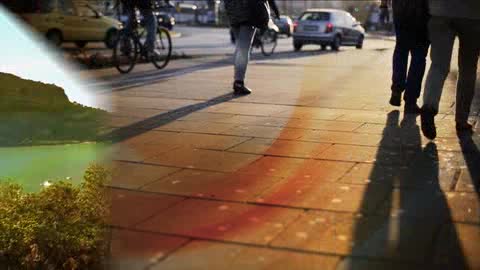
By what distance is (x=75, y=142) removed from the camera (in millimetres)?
5535

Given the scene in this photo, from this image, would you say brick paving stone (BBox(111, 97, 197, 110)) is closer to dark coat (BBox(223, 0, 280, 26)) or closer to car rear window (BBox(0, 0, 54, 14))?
dark coat (BBox(223, 0, 280, 26))

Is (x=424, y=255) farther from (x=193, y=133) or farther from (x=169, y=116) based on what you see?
(x=169, y=116)

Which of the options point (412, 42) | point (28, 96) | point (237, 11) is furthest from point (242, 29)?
point (28, 96)

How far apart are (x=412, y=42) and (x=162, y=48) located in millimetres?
6759

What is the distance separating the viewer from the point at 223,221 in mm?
3611

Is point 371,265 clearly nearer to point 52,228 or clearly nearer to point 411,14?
point 52,228

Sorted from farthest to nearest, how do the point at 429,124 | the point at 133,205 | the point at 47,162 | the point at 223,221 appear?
the point at 429,124
the point at 47,162
the point at 133,205
the point at 223,221

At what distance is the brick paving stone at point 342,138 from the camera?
559 cm

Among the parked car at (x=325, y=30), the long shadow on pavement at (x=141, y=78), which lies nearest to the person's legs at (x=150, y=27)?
the long shadow on pavement at (x=141, y=78)

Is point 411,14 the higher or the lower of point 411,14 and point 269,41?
the higher

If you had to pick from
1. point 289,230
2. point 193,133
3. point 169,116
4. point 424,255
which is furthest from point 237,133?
point 424,255

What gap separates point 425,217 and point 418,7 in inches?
145

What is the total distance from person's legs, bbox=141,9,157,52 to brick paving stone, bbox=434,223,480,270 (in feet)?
29.4

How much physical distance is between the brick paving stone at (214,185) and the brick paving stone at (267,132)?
1.35 meters
